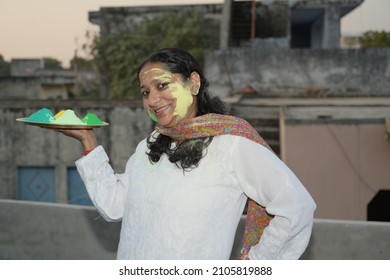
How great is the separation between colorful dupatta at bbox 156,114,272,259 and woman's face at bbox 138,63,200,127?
66 mm

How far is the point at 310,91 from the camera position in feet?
42.2

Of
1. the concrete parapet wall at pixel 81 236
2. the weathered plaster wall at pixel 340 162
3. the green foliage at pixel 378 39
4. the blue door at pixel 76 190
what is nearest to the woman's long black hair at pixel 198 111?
the concrete parapet wall at pixel 81 236

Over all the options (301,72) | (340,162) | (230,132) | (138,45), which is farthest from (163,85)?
(138,45)

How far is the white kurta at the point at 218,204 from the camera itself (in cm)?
200

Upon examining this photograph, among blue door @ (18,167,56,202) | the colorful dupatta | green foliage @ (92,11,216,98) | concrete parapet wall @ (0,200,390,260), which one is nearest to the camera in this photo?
the colorful dupatta

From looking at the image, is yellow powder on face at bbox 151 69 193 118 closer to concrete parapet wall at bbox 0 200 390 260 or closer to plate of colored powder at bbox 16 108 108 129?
plate of colored powder at bbox 16 108 108 129

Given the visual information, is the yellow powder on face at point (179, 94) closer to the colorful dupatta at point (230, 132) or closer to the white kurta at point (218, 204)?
the colorful dupatta at point (230, 132)

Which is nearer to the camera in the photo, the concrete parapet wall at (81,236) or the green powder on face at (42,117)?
the green powder on face at (42,117)

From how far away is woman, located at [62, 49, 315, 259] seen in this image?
2.02 m

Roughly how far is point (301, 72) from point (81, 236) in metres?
8.90

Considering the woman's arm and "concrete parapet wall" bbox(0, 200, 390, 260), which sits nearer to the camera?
the woman's arm

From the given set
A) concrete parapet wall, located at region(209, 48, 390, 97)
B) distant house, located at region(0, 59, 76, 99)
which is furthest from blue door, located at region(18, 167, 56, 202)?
distant house, located at region(0, 59, 76, 99)

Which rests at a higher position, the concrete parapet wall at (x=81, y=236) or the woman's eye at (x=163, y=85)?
the woman's eye at (x=163, y=85)
